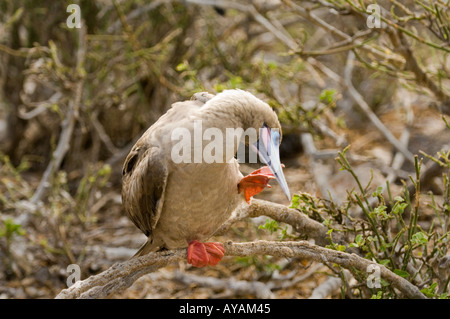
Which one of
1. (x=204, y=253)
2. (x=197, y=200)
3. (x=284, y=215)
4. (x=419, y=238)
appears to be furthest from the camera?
(x=284, y=215)

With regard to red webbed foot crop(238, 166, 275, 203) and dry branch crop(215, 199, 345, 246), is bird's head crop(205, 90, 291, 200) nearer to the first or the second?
red webbed foot crop(238, 166, 275, 203)

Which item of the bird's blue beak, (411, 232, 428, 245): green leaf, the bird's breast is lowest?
(411, 232, 428, 245): green leaf

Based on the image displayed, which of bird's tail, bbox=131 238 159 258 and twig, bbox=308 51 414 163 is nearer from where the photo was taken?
bird's tail, bbox=131 238 159 258

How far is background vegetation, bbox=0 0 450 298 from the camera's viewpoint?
3.89m

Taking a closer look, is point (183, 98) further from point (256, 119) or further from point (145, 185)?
point (256, 119)

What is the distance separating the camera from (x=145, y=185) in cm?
262

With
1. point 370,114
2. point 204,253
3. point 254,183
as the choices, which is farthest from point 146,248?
point 370,114

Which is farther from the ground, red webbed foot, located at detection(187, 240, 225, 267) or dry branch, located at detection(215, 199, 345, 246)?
dry branch, located at detection(215, 199, 345, 246)

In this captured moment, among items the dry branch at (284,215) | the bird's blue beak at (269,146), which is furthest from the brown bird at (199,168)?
the dry branch at (284,215)

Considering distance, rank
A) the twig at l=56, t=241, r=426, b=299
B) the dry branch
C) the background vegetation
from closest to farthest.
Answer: the twig at l=56, t=241, r=426, b=299 → the dry branch → the background vegetation

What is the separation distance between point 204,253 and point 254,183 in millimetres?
400

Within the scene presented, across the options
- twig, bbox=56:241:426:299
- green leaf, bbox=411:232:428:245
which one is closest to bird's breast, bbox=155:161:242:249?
twig, bbox=56:241:426:299

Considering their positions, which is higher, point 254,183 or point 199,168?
point 199,168

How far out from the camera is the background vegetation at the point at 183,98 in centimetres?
389
